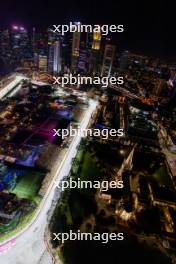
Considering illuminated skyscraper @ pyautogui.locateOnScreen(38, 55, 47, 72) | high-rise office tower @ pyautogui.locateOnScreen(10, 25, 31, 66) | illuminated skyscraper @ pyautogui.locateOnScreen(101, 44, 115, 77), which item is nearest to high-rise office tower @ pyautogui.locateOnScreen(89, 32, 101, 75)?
illuminated skyscraper @ pyautogui.locateOnScreen(101, 44, 115, 77)

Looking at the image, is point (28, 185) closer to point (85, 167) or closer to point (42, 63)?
point (85, 167)

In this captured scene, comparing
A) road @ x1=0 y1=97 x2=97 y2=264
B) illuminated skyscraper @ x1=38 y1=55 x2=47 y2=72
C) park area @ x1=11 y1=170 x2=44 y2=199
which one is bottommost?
road @ x1=0 y1=97 x2=97 y2=264

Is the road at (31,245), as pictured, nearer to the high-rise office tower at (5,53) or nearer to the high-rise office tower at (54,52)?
the high-rise office tower at (54,52)

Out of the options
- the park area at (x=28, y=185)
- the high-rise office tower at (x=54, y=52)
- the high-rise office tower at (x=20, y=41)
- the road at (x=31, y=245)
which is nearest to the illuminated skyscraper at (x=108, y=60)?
the high-rise office tower at (x=54, y=52)

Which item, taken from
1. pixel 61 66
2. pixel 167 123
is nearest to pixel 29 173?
pixel 167 123

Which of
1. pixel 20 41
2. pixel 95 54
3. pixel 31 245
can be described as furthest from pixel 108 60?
pixel 31 245

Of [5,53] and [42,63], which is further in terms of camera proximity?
[5,53]

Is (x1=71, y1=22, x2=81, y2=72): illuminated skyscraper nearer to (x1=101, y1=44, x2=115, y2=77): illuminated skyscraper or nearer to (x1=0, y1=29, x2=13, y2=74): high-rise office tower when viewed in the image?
(x1=101, y1=44, x2=115, y2=77): illuminated skyscraper

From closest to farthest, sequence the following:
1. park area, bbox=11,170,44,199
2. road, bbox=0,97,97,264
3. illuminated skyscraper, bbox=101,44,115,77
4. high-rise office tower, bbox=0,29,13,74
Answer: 1. road, bbox=0,97,97,264
2. park area, bbox=11,170,44,199
3. illuminated skyscraper, bbox=101,44,115,77
4. high-rise office tower, bbox=0,29,13,74
